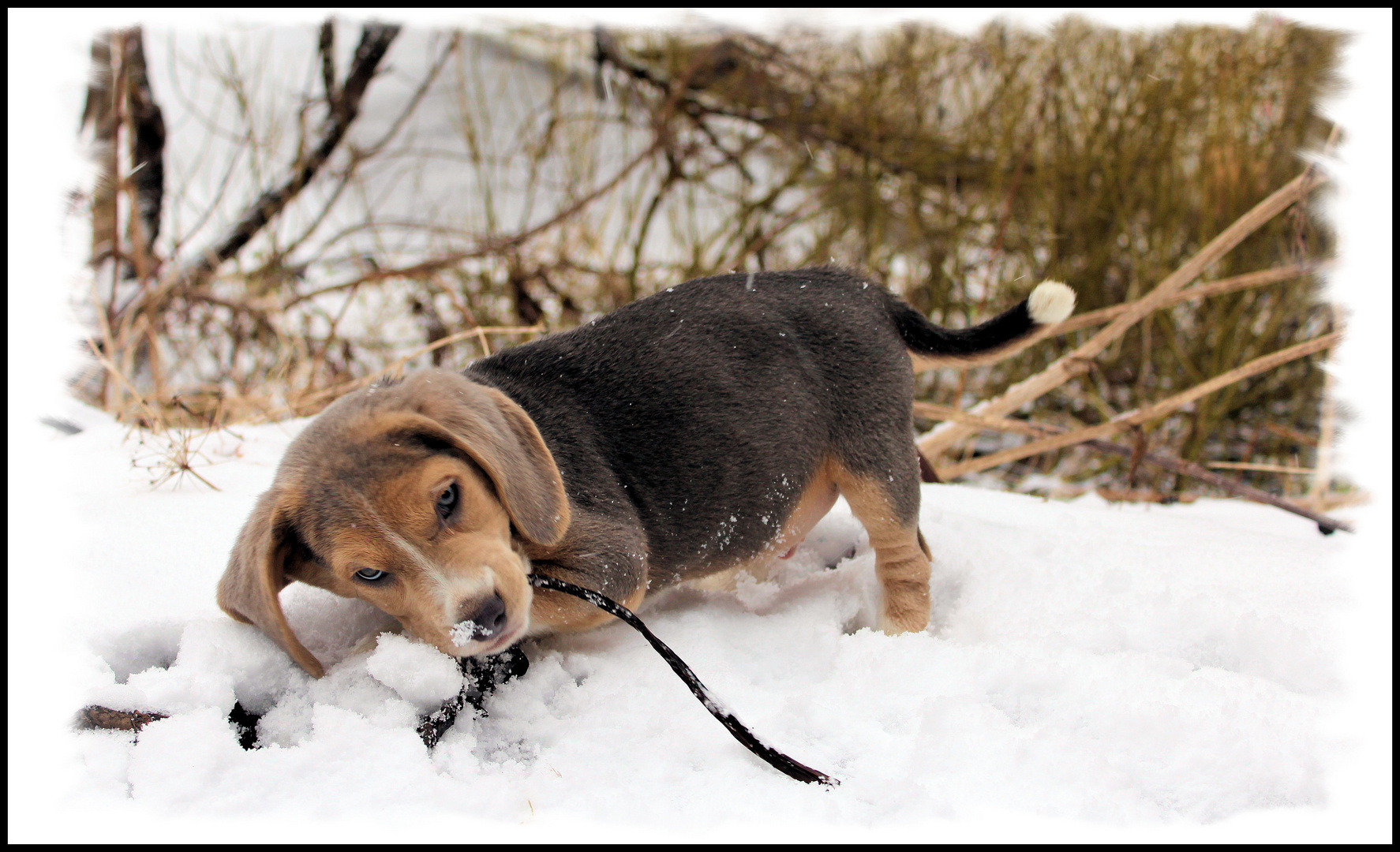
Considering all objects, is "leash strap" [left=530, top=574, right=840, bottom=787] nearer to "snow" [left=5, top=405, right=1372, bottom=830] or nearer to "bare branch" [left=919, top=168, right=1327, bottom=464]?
"snow" [left=5, top=405, right=1372, bottom=830]

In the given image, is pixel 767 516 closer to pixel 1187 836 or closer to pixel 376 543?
pixel 376 543

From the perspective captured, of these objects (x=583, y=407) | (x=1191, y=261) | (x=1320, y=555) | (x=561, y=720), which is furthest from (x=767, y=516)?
(x=1191, y=261)

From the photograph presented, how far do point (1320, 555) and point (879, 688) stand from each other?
1990 millimetres

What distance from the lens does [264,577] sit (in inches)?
84.4

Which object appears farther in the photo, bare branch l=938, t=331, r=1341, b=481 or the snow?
bare branch l=938, t=331, r=1341, b=481

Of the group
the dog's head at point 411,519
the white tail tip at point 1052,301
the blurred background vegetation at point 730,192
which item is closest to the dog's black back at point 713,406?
the dog's head at point 411,519

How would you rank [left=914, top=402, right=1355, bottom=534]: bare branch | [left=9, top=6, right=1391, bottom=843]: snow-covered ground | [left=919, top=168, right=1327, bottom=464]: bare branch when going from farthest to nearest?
[left=919, top=168, right=1327, bottom=464]: bare branch
[left=914, top=402, right=1355, bottom=534]: bare branch
[left=9, top=6, right=1391, bottom=843]: snow-covered ground

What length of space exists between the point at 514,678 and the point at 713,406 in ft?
3.09

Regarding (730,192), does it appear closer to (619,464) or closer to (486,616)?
(619,464)

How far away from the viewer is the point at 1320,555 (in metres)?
3.25

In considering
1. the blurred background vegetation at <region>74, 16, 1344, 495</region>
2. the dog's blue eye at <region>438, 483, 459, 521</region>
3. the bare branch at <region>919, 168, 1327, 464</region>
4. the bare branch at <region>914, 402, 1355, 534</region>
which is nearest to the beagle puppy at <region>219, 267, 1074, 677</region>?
the dog's blue eye at <region>438, 483, 459, 521</region>

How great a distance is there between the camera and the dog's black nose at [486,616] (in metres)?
2.04

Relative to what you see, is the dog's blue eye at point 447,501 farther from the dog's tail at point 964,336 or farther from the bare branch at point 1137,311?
the bare branch at point 1137,311

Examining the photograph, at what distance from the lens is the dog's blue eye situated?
2.19m
